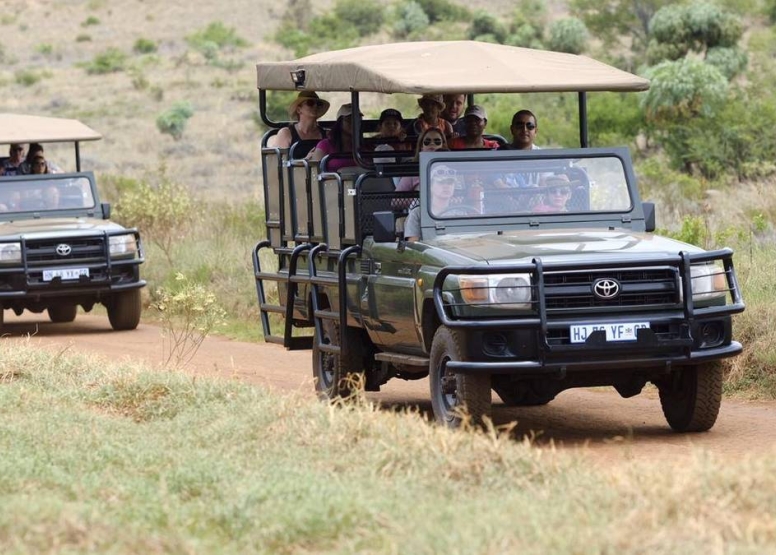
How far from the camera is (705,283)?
830 centimetres

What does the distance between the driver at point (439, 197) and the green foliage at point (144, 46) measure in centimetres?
5490

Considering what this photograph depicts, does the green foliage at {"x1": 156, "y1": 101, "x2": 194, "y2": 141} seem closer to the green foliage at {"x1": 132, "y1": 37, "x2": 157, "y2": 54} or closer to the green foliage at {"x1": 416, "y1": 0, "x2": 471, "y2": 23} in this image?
the green foliage at {"x1": 416, "y1": 0, "x2": 471, "y2": 23}

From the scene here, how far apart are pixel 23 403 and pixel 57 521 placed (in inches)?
131

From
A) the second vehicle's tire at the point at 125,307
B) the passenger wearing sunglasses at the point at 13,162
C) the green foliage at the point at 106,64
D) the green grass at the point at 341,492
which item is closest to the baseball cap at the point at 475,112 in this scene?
the green grass at the point at 341,492

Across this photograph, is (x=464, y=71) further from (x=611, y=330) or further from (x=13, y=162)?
(x=13, y=162)

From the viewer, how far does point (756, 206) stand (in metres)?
16.2

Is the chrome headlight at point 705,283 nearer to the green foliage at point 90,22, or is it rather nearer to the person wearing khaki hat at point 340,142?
the person wearing khaki hat at point 340,142

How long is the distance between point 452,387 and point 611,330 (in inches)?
37.7

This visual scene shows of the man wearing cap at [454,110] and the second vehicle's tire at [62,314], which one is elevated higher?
the man wearing cap at [454,110]

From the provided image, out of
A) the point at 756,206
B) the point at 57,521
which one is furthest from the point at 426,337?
the point at 756,206

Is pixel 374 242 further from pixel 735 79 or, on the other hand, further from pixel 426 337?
pixel 735 79

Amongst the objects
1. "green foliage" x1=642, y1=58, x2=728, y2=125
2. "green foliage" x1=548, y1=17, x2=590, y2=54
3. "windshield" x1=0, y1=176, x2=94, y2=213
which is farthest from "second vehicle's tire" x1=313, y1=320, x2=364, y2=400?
"green foliage" x1=548, y1=17, x2=590, y2=54

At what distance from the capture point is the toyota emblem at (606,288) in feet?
26.2

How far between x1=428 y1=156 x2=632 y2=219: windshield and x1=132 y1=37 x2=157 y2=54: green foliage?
180ft
